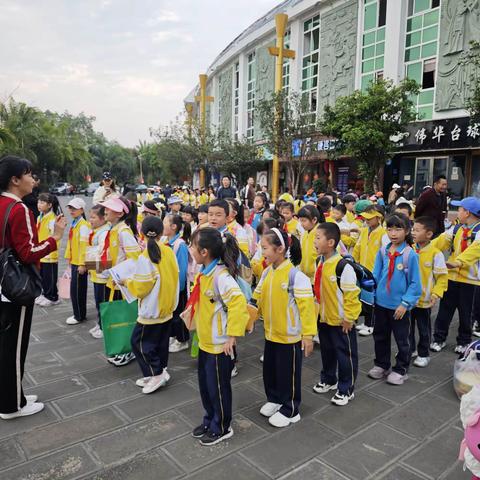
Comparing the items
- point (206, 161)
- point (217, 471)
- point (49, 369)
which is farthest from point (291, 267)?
point (206, 161)

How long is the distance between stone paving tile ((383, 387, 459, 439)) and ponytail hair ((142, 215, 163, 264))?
2064mm

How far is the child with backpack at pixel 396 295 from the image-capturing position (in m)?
3.65

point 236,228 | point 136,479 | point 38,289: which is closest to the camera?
point 136,479

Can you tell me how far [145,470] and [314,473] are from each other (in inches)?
38.3

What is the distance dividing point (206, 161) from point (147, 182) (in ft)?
116

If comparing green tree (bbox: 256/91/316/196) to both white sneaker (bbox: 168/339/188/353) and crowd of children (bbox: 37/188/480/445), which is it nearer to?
crowd of children (bbox: 37/188/480/445)

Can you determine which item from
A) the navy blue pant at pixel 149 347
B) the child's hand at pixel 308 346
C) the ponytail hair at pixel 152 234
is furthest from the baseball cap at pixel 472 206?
the navy blue pant at pixel 149 347

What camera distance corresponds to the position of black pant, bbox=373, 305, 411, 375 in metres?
3.73

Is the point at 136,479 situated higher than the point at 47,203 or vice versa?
the point at 47,203

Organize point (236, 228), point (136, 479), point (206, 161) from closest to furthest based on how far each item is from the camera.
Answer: point (136, 479) < point (236, 228) < point (206, 161)

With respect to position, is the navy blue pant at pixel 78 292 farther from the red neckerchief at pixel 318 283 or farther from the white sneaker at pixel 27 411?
the red neckerchief at pixel 318 283

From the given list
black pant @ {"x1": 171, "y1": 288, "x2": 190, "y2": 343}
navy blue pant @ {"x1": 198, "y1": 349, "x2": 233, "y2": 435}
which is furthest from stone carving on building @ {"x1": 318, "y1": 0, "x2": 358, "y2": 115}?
navy blue pant @ {"x1": 198, "y1": 349, "x2": 233, "y2": 435}

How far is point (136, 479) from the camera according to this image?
2.45 m

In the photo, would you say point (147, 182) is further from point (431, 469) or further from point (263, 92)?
point (431, 469)
